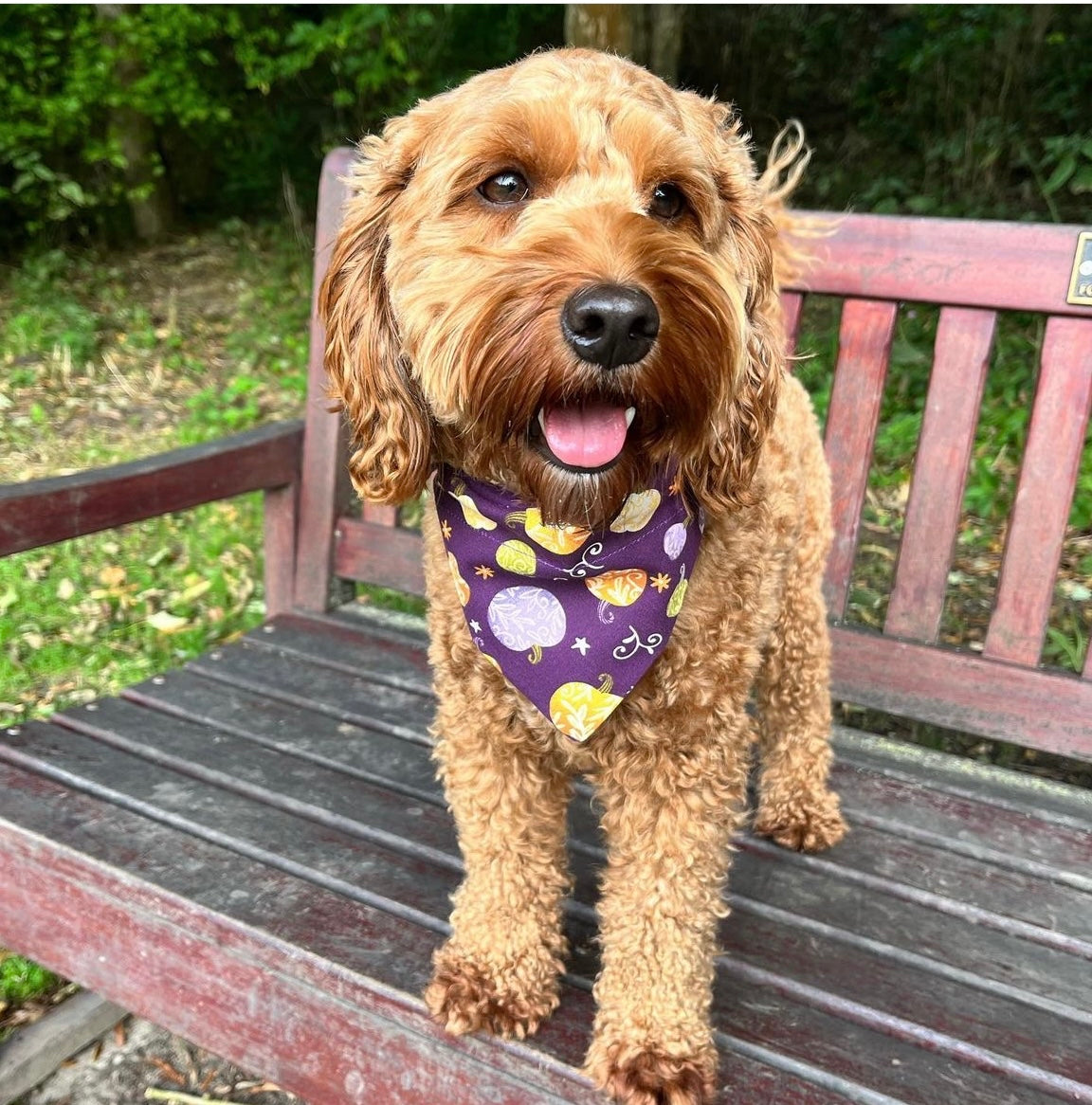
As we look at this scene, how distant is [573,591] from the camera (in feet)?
6.00

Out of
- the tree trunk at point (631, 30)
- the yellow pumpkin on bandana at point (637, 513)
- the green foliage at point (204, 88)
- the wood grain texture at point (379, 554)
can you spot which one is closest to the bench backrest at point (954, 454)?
the wood grain texture at point (379, 554)

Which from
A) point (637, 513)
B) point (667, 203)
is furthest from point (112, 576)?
point (667, 203)

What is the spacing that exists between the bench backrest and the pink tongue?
48.5 inches

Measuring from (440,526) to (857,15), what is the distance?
783 cm

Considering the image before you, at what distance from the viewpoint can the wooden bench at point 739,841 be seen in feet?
5.97

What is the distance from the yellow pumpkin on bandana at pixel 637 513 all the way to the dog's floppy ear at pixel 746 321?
7cm

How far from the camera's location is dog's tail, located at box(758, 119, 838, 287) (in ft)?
7.53

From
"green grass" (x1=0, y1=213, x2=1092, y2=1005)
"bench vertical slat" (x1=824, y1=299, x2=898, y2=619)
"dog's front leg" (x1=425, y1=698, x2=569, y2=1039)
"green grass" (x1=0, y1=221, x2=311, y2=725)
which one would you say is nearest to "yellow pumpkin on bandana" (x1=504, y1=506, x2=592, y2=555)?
"dog's front leg" (x1=425, y1=698, x2=569, y2=1039)

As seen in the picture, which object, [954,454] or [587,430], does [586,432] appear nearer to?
[587,430]

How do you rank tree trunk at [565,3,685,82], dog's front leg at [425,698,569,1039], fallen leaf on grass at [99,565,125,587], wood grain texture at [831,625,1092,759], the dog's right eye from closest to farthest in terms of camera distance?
the dog's right eye
dog's front leg at [425,698,569,1039]
wood grain texture at [831,625,1092,759]
fallen leaf on grass at [99,565,125,587]
tree trunk at [565,3,685,82]

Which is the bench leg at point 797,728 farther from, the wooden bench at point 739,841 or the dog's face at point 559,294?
the dog's face at point 559,294

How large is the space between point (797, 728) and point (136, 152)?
22.0ft

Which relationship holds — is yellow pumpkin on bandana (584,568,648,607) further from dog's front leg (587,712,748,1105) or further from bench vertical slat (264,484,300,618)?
bench vertical slat (264,484,300,618)

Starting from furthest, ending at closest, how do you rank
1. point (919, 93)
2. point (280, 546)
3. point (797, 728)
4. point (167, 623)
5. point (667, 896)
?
point (919, 93), point (167, 623), point (280, 546), point (797, 728), point (667, 896)
